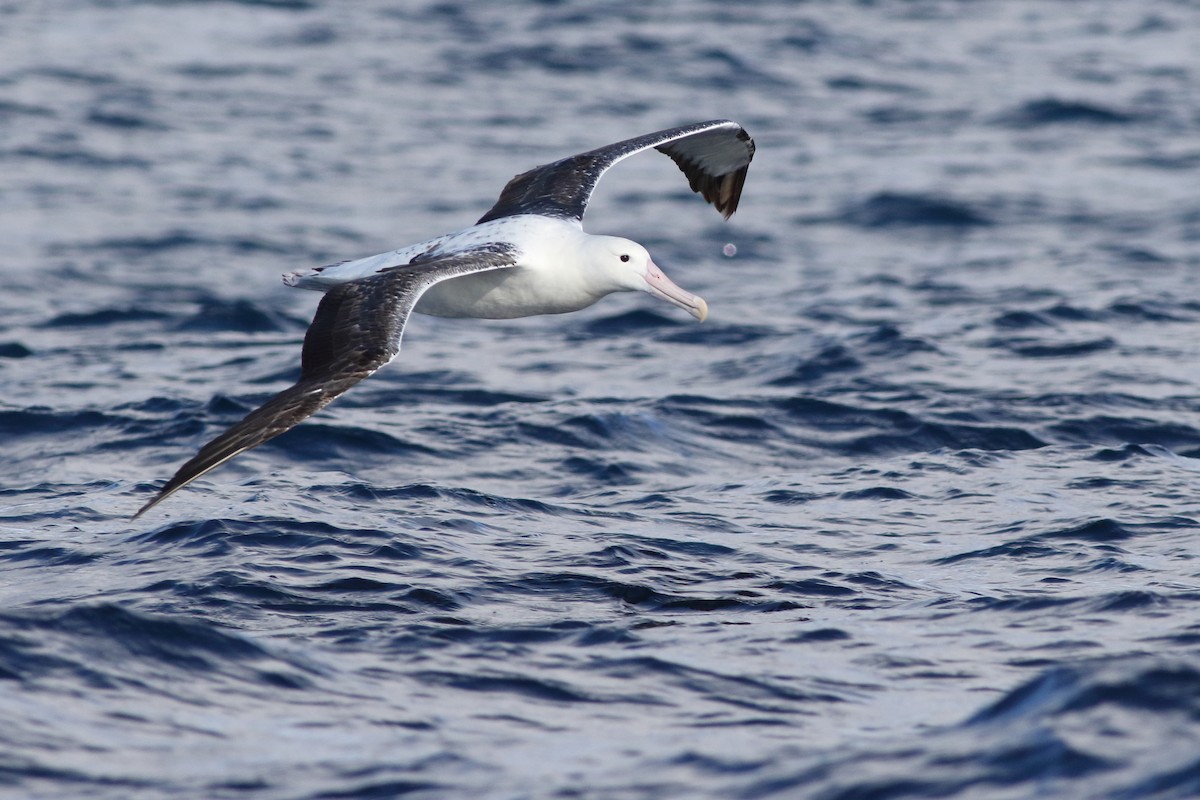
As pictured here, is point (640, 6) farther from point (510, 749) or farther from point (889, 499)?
point (510, 749)

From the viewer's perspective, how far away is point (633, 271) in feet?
38.4

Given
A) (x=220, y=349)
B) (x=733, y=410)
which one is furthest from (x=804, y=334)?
(x=220, y=349)

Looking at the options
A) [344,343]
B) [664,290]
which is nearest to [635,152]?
[664,290]

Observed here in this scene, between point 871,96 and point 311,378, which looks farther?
point 871,96

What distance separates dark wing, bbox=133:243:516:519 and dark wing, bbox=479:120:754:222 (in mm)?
1648

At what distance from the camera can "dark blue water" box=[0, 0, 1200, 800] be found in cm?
752

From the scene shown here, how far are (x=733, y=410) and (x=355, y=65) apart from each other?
16.2 m

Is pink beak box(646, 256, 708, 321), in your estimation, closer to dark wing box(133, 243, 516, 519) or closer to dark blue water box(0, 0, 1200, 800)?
dark wing box(133, 243, 516, 519)

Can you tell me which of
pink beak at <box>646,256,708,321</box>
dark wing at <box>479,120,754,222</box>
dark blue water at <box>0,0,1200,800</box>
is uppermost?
dark wing at <box>479,120,754,222</box>

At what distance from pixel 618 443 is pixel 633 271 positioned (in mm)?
1957

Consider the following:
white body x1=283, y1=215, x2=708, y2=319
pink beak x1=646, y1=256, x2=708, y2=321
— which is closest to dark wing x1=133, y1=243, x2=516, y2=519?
white body x1=283, y1=215, x2=708, y2=319

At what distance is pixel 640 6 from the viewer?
3291cm

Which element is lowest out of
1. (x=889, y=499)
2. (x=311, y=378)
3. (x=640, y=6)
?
(x=889, y=499)

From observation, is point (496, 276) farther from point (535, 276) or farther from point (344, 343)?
point (344, 343)
